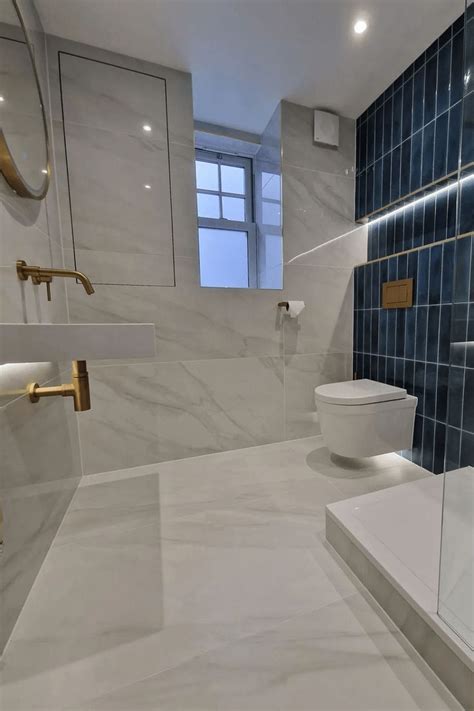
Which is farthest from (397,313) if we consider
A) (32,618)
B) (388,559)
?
(32,618)

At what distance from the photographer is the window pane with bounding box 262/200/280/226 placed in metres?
1.90

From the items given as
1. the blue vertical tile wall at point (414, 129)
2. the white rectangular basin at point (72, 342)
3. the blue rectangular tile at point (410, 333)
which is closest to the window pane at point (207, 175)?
the blue vertical tile wall at point (414, 129)

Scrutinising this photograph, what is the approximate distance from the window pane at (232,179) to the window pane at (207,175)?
0.06 m

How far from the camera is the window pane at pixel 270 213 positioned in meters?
1.90

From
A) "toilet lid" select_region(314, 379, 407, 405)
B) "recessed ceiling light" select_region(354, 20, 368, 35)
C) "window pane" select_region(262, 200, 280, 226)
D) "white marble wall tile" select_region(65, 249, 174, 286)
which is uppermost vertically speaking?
"recessed ceiling light" select_region(354, 20, 368, 35)

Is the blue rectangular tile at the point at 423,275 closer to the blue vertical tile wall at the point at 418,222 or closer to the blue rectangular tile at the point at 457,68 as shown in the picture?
the blue vertical tile wall at the point at 418,222

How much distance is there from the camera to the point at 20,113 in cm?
104

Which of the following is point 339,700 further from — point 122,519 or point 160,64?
point 160,64

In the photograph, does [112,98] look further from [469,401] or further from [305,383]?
[469,401]

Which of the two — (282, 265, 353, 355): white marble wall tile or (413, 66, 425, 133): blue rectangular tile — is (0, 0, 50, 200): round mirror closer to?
(282, 265, 353, 355): white marble wall tile

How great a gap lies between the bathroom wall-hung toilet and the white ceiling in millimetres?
1764

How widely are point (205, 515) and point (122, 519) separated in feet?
1.19

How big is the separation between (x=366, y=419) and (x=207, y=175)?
77.8 inches

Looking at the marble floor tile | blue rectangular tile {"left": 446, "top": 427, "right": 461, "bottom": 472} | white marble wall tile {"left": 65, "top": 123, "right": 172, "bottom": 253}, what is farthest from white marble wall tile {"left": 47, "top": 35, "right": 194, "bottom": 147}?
the marble floor tile
